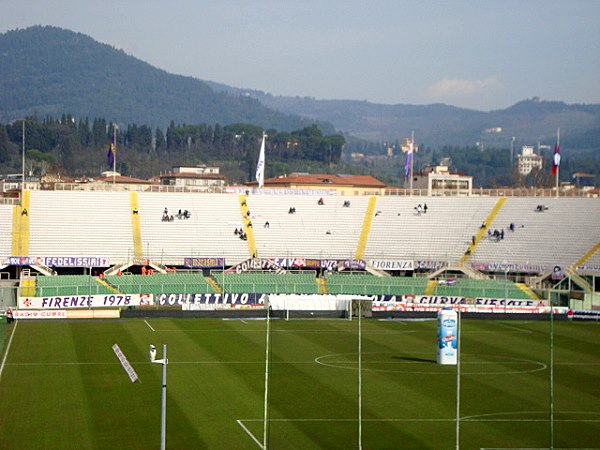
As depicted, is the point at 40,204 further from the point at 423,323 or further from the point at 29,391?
the point at 29,391

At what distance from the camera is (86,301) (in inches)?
2603

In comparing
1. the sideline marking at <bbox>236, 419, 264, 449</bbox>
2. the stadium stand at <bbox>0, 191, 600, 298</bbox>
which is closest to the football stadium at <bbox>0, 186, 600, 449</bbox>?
the sideline marking at <bbox>236, 419, 264, 449</bbox>

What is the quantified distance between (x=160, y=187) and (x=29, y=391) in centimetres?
6112

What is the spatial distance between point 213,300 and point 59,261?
54.9ft

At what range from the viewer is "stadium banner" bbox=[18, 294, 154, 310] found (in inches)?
2527

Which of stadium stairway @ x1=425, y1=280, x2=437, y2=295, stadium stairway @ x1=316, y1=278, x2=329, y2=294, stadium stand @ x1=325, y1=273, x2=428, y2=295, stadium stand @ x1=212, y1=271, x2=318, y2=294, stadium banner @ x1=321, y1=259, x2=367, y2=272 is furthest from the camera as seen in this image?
stadium banner @ x1=321, y1=259, x2=367, y2=272

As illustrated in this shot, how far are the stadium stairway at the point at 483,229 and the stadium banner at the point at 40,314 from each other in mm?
33503

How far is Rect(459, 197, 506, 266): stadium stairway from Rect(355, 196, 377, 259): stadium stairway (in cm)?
780

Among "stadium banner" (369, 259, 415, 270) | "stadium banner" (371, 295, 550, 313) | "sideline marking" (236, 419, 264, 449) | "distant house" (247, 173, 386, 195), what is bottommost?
"stadium banner" (371, 295, 550, 313)

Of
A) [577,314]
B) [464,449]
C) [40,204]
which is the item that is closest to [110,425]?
[464,449]

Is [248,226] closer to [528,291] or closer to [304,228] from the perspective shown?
[304,228]

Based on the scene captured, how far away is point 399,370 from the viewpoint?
44969 millimetres

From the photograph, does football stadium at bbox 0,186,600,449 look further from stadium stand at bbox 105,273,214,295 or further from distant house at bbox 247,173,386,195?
distant house at bbox 247,173,386,195

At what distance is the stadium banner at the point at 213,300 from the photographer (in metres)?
68.2
